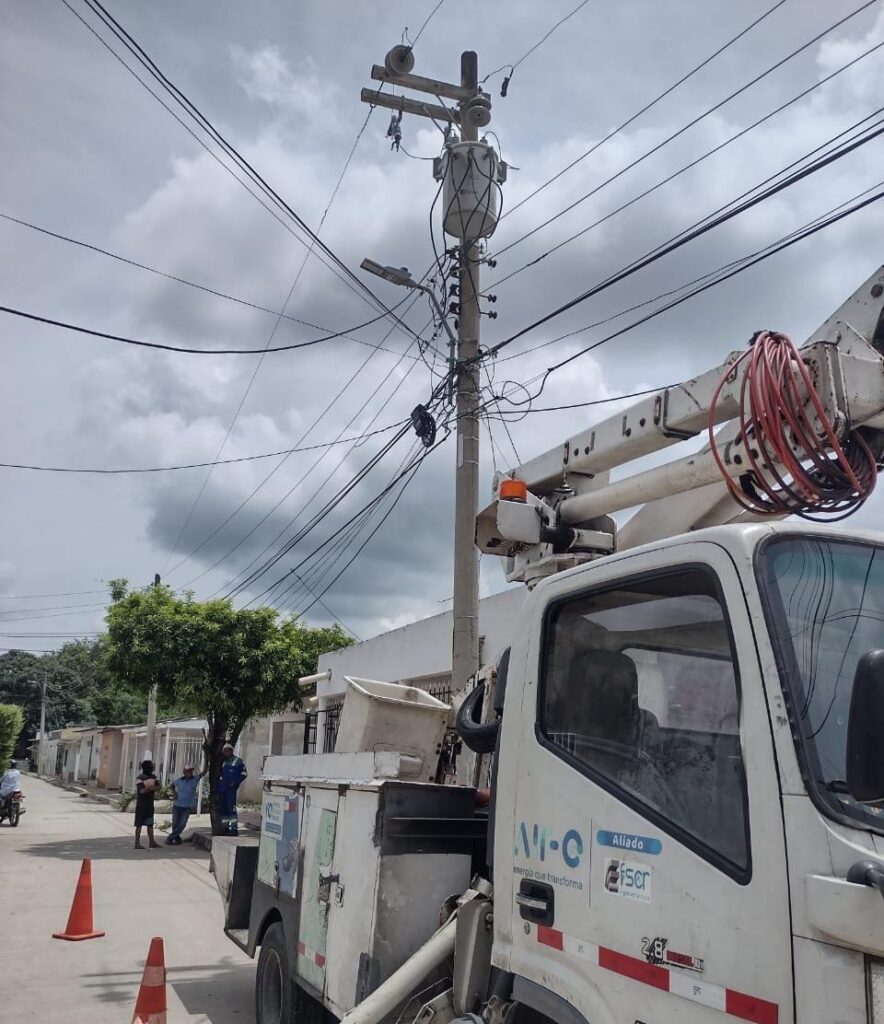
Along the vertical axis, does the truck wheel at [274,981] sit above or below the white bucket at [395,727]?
below

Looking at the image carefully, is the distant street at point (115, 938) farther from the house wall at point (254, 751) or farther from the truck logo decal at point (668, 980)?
the house wall at point (254, 751)

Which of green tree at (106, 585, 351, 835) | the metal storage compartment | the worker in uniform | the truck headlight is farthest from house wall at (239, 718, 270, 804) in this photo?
the truck headlight

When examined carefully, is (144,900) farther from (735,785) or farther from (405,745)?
(735,785)

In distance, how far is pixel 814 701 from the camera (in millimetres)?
2473

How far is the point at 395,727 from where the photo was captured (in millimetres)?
5227

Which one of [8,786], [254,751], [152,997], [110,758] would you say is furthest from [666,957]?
[110,758]

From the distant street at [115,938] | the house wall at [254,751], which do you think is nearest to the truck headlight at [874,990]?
the distant street at [115,938]

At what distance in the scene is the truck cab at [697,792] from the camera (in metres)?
2.28

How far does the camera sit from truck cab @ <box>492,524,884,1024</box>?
2281mm

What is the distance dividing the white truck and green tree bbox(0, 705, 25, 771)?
821 inches

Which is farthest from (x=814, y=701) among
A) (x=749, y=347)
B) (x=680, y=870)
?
(x=749, y=347)

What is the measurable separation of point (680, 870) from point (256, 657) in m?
17.6

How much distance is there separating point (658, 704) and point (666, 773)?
222mm

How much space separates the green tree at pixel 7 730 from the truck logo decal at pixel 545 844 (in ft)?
75.9
